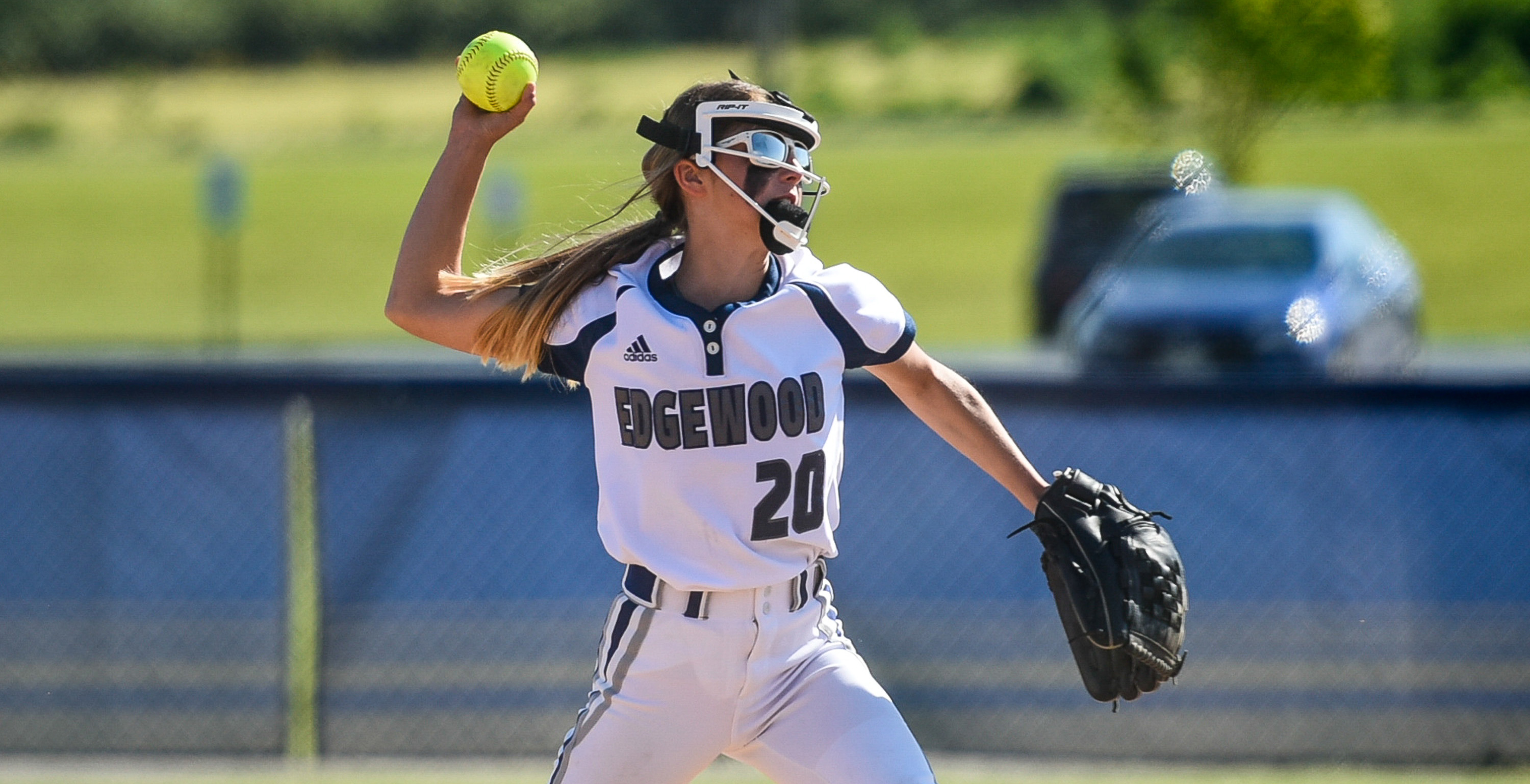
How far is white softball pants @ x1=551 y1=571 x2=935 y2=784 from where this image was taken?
3.17m

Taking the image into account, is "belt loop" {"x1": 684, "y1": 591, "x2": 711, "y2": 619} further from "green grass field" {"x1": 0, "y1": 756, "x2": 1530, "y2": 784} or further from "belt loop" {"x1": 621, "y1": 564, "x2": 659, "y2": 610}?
"green grass field" {"x1": 0, "y1": 756, "x2": 1530, "y2": 784}

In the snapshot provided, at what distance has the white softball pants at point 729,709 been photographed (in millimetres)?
3168

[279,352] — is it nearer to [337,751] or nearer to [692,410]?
[337,751]

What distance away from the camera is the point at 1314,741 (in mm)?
5562

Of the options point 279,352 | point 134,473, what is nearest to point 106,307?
point 279,352

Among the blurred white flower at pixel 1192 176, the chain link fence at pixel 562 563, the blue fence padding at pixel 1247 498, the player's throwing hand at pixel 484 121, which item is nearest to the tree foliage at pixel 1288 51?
the blurred white flower at pixel 1192 176

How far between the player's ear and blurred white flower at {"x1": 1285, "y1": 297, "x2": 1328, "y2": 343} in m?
9.33

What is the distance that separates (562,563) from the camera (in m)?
5.76

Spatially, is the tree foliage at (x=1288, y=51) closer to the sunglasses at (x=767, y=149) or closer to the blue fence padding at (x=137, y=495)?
the blue fence padding at (x=137, y=495)

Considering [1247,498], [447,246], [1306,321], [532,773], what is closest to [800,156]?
[447,246]

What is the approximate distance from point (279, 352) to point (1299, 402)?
19889mm

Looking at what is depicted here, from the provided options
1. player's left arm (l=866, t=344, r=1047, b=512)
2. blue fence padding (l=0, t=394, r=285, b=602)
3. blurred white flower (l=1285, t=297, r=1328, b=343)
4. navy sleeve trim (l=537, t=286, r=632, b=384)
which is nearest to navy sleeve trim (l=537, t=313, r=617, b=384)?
navy sleeve trim (l=537, t=286, r=632, b=384)

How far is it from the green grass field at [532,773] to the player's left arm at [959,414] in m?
2.27

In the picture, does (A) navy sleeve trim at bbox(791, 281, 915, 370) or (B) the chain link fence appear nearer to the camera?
(A) navy sleeve trim at bbox(791, 281, 915, 370)
